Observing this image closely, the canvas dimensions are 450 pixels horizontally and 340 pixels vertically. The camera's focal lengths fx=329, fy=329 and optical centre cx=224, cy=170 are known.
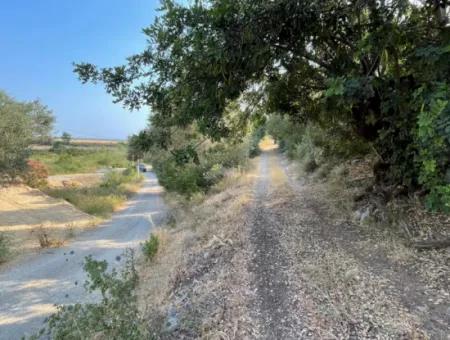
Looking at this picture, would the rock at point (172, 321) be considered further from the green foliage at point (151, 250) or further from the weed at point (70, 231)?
the weed at point (70, 231)

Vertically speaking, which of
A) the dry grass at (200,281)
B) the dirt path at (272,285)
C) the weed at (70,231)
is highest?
the dirt path at (272,285)

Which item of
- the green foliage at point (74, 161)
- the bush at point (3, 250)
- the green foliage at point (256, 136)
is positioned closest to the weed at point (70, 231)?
the bush at point (3, 250)

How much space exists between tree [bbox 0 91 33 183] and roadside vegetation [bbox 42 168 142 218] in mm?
6611

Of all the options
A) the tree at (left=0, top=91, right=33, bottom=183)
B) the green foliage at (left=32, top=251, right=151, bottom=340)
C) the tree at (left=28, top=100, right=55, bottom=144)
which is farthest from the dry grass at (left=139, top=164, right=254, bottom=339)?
the tree at (left=28, top=100, right=55, bottom=144)

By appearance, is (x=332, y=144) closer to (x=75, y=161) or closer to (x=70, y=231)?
(x=70, y=231)

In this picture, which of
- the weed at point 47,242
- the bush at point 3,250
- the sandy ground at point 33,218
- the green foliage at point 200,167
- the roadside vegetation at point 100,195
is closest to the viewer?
the bush at point 3,250

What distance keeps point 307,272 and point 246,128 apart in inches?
215

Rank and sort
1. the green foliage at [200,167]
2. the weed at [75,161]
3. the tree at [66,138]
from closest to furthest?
the green foliage at [200,167] < the weed at [75,161] < the tree at [66,138]

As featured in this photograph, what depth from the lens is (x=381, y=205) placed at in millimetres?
6188

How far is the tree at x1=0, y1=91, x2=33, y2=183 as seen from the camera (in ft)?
47.1

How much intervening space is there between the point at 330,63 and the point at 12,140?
46.4 feet

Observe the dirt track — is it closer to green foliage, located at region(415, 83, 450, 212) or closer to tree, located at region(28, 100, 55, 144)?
green foliage, located at region(415, 83, 450, 212)

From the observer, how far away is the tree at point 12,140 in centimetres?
1436

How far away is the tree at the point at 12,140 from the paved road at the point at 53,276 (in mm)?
4484
